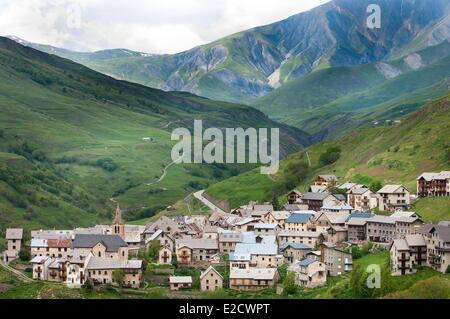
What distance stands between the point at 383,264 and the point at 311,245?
66.4ft

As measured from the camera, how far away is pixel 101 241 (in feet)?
390

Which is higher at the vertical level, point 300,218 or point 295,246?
point 300,218

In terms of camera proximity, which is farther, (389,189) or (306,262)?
(389,189)

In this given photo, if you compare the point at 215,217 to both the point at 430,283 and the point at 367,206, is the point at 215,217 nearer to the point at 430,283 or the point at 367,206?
the point at 367,206

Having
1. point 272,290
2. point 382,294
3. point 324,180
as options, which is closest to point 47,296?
point 272,290

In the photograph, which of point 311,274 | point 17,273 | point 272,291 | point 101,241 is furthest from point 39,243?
point 311,274

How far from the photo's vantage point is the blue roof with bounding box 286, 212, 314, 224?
134 metres

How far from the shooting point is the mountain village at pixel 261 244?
108 meters

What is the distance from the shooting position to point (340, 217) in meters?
130

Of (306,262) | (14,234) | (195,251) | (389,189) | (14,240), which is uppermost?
(389,189)

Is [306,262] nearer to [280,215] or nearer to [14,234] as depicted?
[280,215]

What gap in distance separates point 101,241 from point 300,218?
33462 millimetres

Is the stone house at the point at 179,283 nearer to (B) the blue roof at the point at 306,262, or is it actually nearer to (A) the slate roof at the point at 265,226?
(B) the blue roof at the point at 306,262
